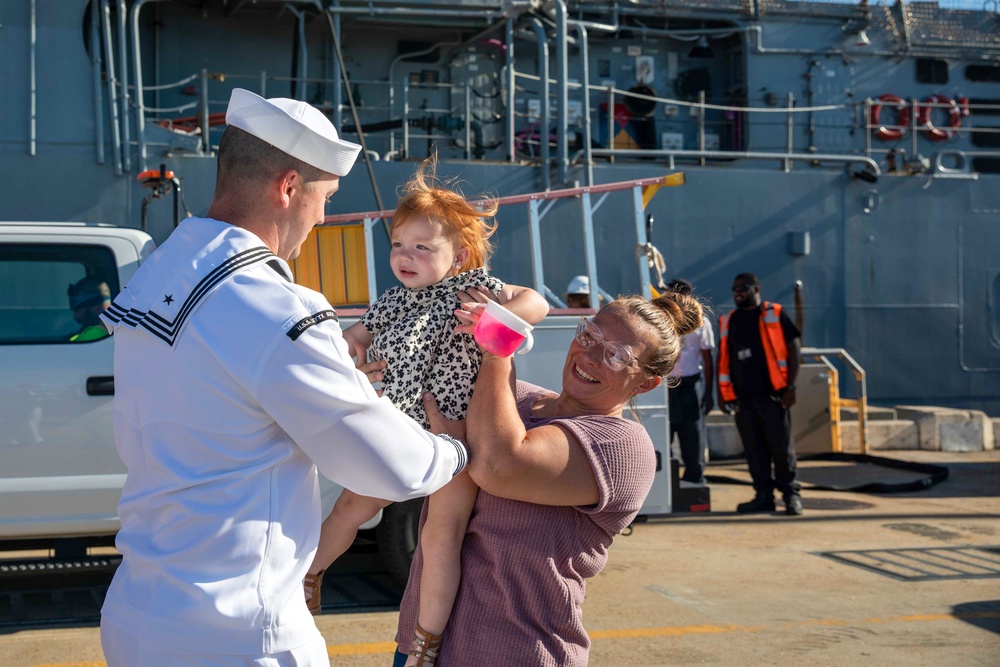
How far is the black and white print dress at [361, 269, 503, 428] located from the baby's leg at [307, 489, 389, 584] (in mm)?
313

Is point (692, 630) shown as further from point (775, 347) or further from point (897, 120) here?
point (897, 120)

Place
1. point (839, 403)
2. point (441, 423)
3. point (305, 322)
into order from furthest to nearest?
point (839, 403), point (441, 423), point (305, 322)

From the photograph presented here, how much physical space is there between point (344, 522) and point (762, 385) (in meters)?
6.42

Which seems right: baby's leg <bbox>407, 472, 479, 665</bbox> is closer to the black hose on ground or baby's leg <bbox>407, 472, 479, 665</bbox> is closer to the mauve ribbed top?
the mauve ribbed top

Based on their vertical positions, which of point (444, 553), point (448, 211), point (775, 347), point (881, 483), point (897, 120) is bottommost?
point (881, 483)

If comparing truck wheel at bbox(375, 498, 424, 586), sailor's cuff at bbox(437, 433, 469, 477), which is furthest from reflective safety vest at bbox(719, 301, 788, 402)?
sailor's cuff at bbox(437, 433, 469, 477)

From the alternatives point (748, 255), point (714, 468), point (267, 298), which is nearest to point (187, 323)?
point (267, 298)

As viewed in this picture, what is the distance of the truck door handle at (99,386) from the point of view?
5125 mm

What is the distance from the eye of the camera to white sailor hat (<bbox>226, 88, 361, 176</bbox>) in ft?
5.83

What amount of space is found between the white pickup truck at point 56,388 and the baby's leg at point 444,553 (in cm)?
312

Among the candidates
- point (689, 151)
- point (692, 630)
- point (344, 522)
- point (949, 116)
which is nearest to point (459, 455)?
point (344, 522)

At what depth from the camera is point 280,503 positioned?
172 cm

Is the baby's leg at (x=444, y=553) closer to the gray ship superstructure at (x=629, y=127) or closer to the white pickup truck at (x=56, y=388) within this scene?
the white pickup truck at (x=56, y=388)

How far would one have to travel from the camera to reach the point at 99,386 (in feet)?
16.9
